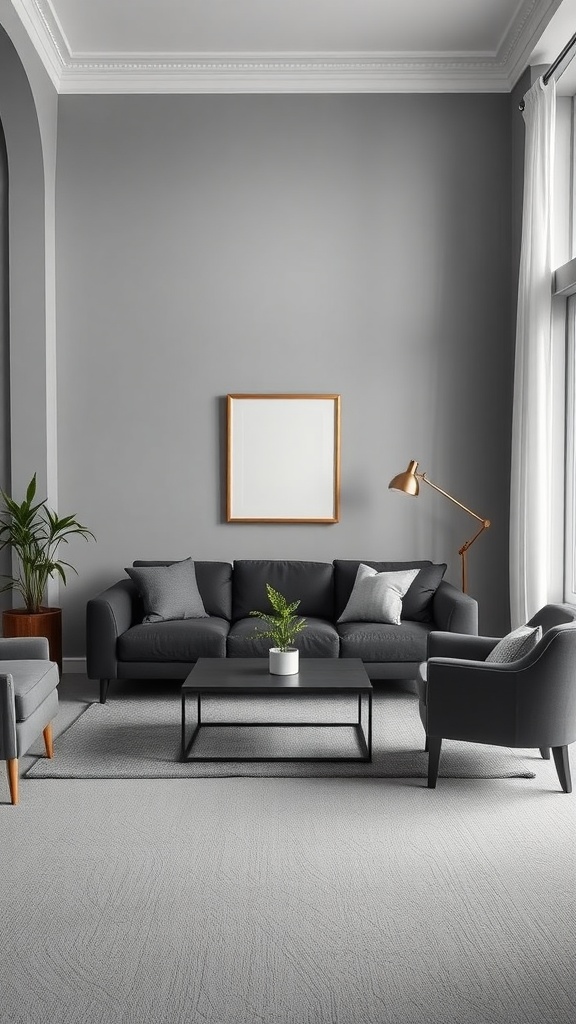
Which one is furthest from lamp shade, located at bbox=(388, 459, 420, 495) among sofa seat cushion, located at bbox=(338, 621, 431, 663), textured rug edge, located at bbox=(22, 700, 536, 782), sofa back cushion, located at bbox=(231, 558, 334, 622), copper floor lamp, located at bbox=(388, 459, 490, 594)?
textured rug edge, located at bbox=(22, 700, 536, 782)

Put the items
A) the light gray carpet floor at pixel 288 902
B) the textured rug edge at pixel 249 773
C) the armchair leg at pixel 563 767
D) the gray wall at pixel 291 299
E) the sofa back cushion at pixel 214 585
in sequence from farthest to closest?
the gray wall at pixel 291 299, the sofa back cushion at pixel 214 585, the textured rug edge at pixel 249 773, the armchair leg at pixel 563 767, the light gray carpet floor at pixel 288 902

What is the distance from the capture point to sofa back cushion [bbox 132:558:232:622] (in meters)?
5.85

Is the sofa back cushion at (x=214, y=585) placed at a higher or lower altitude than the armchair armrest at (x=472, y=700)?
higher

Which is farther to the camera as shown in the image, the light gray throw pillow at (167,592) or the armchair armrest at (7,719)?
the light gray throw pillow at (167,592)

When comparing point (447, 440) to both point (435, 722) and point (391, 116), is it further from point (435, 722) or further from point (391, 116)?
point (435, 722)

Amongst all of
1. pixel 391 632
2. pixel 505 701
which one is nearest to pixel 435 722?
pixel 505 701

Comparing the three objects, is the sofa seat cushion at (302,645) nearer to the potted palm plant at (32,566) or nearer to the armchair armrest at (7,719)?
the potted palm plant at (32,566)

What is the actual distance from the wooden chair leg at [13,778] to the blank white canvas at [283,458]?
9.53ft

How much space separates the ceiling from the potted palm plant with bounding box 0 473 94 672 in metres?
2.92

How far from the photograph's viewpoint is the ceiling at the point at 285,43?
5418 millimetres

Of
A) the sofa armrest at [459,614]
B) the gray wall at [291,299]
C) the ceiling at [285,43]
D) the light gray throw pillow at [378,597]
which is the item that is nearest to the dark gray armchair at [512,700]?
the sofa armrest at [459,614]

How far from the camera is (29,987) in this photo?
2301mm

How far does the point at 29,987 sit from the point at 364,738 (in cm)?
242

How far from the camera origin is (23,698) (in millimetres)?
3676
